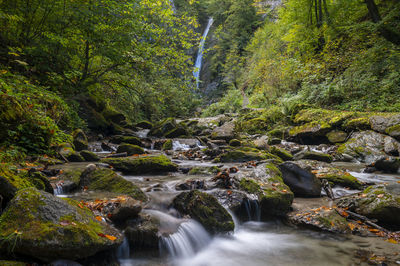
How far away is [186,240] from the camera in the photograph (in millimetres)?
3395

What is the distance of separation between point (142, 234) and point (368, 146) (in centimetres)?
877

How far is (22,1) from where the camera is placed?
21.6 ft

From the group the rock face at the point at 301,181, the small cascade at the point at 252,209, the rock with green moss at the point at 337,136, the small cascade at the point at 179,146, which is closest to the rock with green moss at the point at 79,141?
the small cascade at the point at 179,146

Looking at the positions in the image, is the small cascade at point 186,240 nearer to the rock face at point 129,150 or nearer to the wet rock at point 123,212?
the wet rock at point 123,212

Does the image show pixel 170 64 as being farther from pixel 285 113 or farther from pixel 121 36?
pixel 285 113

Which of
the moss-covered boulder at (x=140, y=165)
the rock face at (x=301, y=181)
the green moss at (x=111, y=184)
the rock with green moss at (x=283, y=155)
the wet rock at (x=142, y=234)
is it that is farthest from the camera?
the rock with green moss at (x=283, y=155)

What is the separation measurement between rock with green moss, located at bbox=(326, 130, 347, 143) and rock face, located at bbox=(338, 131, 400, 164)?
0.47 m

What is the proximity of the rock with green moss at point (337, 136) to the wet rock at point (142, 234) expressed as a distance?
9.19 metres

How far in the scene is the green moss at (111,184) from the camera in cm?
413

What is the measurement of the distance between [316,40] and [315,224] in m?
14.2

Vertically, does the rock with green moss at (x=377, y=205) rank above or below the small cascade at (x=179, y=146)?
below

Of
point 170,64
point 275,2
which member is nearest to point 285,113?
point 170,64

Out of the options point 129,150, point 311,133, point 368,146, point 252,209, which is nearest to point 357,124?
point 368,146

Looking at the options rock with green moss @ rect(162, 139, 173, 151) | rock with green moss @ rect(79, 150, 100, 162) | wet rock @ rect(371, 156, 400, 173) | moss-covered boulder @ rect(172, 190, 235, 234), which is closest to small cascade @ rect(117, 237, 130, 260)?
moss-covered boulder @ rect(172, 190, 235, 234)
